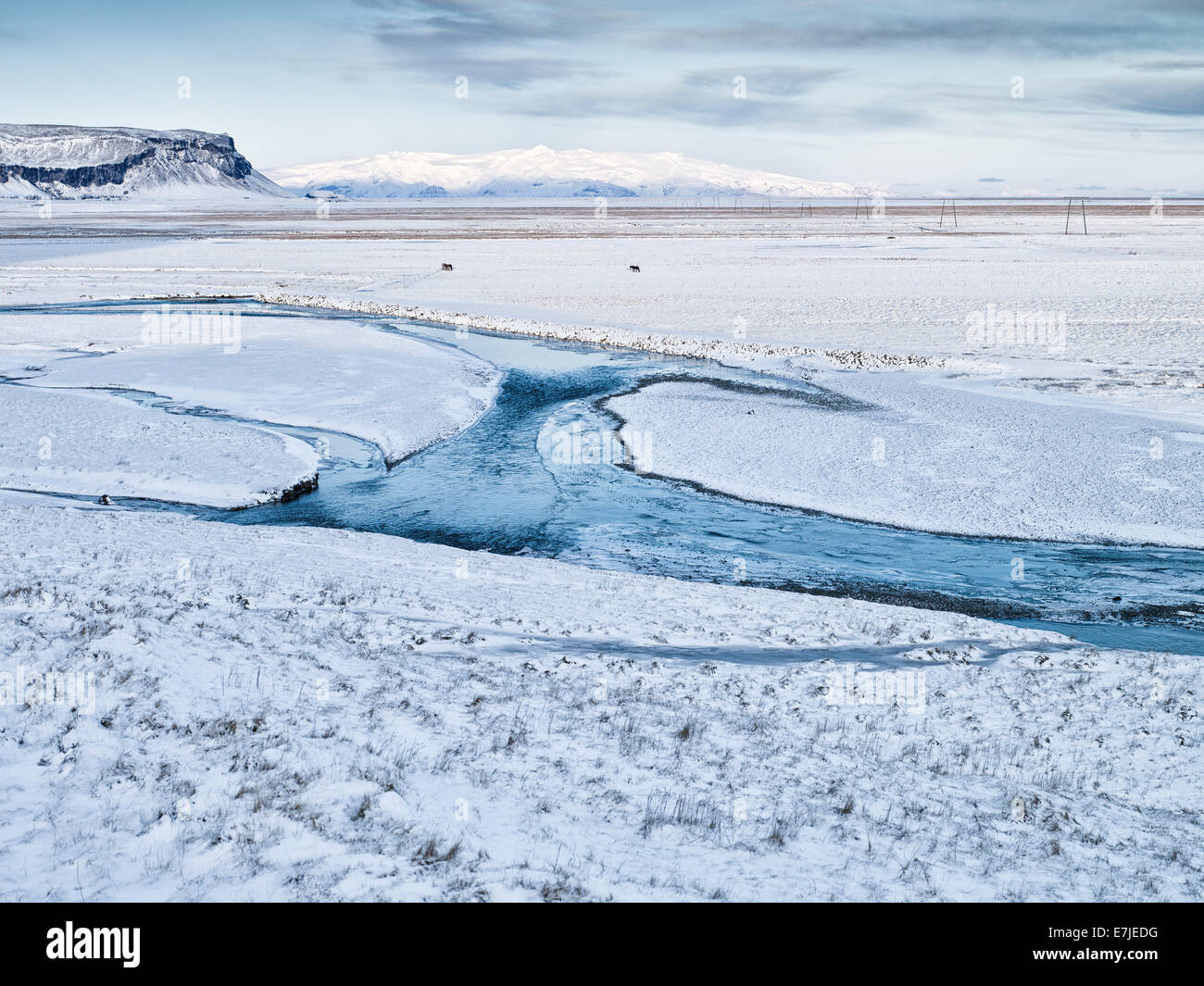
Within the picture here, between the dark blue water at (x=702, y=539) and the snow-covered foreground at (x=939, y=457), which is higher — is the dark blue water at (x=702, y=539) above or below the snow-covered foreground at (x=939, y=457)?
below

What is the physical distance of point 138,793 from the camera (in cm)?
693

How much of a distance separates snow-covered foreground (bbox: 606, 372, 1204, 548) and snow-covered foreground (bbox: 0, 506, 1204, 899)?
6.47 meters

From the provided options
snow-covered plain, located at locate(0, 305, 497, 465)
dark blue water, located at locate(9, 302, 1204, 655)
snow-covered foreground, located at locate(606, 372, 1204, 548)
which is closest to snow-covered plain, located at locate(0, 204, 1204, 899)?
snow-covered foreground, located at locate(606, 372, 1204, 548)

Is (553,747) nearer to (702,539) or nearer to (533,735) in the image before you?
(533,735)

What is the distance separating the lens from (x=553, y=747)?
8602 millimetres

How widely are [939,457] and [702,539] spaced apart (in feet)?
25.8

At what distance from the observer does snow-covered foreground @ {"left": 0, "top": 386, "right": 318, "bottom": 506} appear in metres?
20.1

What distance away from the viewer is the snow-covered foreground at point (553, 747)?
6555mm

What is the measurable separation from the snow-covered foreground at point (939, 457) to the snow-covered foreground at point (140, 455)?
9213mm

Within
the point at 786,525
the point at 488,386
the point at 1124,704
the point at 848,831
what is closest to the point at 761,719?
the point at 848,831


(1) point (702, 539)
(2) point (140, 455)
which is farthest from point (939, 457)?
(2) point (140, 455)

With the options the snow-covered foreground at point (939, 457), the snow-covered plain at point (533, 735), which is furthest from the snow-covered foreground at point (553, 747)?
the snow-covered foreground at point (939, 457)

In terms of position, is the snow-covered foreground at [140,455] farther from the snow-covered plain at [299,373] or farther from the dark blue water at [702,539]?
the snow-covered plain at [299,373]

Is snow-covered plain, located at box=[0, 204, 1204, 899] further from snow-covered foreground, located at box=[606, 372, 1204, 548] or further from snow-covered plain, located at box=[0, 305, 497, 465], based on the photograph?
snow-covered plain, located at box=[0, 305, 497, 465]
